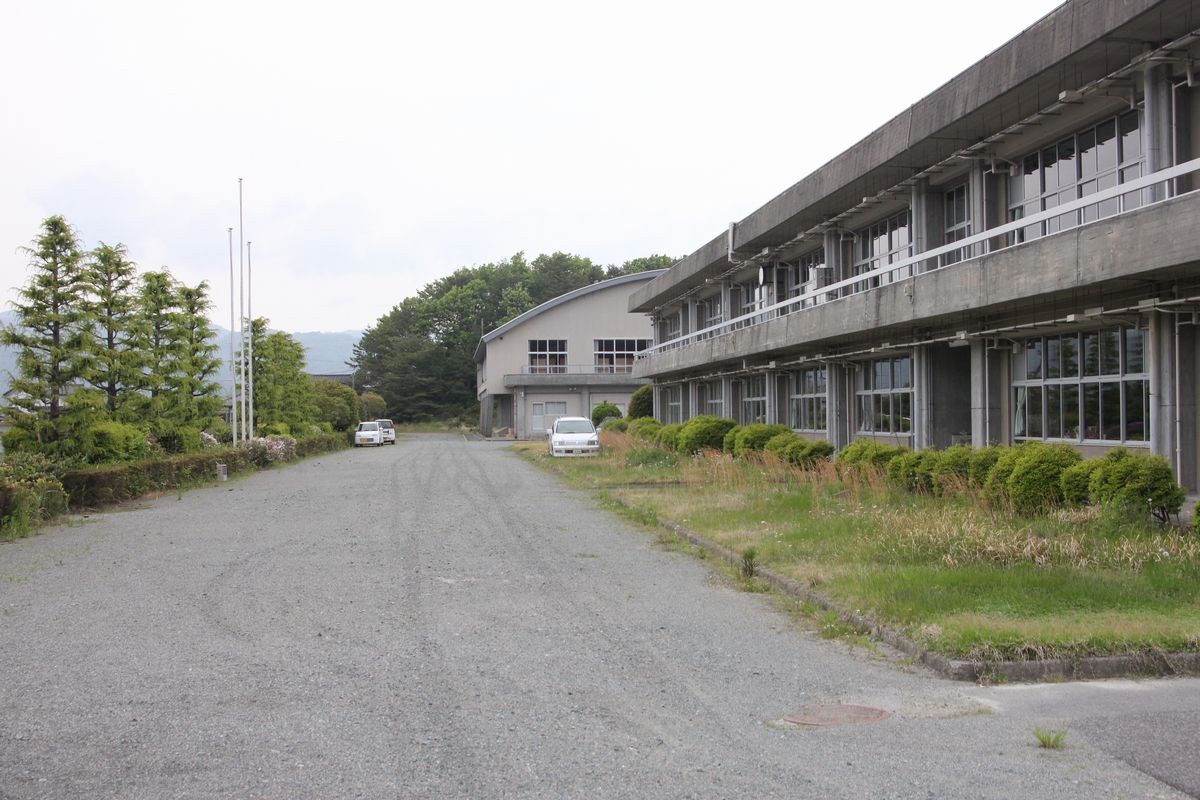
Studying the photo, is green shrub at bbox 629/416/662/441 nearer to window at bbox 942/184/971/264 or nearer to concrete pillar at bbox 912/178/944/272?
concrete pillar at bbox 912/178/944/272

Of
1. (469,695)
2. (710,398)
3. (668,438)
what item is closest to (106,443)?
(668,438)

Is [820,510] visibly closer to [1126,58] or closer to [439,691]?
[1126,58]

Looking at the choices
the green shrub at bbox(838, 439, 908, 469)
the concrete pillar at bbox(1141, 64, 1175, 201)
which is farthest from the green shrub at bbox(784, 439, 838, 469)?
the concrete pillar at bbox(1141, 64, 1175, 201)

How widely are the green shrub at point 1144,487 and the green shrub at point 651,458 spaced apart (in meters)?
16.6

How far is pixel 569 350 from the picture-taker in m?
70.0

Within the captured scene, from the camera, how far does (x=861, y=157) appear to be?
72.3ft

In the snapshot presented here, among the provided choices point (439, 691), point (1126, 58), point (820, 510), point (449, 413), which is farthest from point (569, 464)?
point (449, 413)

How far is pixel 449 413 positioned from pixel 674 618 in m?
95.6

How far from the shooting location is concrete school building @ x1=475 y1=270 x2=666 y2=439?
228 ft

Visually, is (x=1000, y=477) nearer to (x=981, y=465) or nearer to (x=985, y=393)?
(x=981, y=465)

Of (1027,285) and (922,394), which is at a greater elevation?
(1027,285)

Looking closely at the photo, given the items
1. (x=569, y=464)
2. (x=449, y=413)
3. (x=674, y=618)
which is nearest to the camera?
(x=674, y=618)

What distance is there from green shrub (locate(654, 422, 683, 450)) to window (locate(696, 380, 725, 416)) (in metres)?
3.96

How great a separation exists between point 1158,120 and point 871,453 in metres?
7.55
